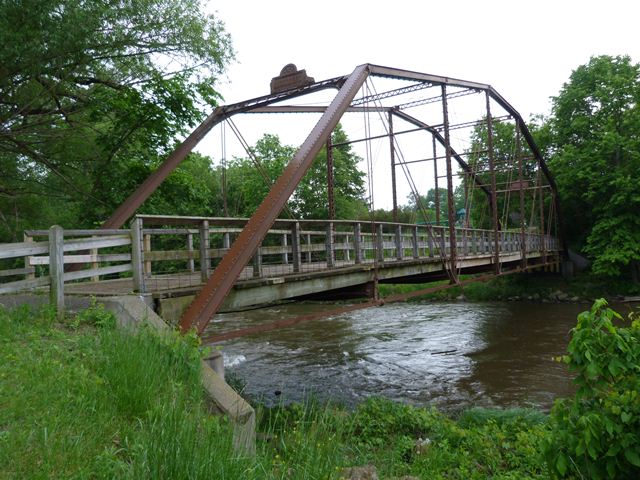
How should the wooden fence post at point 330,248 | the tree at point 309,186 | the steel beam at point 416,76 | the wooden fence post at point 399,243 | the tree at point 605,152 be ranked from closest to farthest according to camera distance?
the wooden fence post at point 330,248 → the steel beam at point 416,76 → the wooden fence post at point 399,243 → the tree at point 605,152 → the tree at point 309,186

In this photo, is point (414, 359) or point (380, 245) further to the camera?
point (414, 359)

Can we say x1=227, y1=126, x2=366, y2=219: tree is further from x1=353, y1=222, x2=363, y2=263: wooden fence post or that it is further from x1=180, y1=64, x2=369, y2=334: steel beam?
x1=180, y1=64, x2=369, y2=334: steel beam

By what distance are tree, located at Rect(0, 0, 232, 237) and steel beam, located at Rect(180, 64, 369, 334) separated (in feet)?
15.5

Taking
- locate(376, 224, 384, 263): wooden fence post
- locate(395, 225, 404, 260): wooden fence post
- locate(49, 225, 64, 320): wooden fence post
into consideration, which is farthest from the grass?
locate(395, 225, 404, 260): wooden fence post

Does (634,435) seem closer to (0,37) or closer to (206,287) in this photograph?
(206,287)

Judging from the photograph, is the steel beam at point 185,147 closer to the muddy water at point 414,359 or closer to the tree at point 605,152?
the muddy water at point 414,359

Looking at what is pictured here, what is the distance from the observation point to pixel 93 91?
1185 centimetres

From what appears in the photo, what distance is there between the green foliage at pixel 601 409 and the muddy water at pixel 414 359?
316 cm

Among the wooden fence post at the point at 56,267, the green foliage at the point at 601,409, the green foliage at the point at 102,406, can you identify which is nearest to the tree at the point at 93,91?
the wooden fence post at the point at 56,267

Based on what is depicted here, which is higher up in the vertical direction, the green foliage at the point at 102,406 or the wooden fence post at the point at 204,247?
the wooden fence post at the point at 204,247

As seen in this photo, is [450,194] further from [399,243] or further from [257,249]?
[257,249]

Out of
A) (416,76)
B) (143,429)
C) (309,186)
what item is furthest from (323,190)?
(143,429)

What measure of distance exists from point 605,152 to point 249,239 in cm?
2702

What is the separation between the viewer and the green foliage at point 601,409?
3.74m
